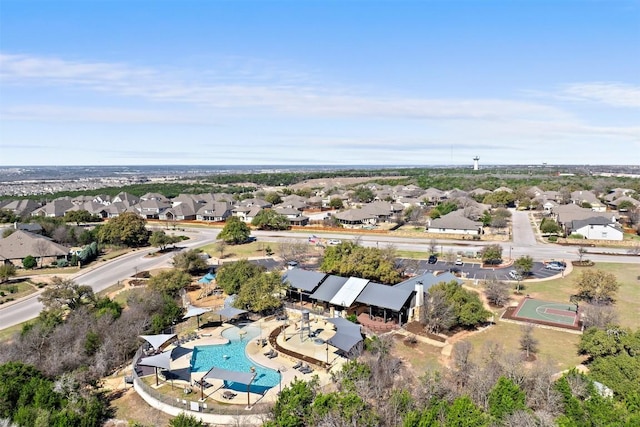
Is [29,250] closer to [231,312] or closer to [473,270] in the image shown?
[231,312]

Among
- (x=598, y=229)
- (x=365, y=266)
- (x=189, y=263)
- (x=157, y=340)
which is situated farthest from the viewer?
(x=598, y=229)

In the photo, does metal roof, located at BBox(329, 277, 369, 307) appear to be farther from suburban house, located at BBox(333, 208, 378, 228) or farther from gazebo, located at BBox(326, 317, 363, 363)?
suburban house, located at BBox(333, 208, 378, 228)

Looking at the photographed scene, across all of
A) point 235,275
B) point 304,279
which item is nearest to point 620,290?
point 304,279

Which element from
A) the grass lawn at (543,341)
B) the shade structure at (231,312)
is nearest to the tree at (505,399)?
the grass lawn at (543,341)

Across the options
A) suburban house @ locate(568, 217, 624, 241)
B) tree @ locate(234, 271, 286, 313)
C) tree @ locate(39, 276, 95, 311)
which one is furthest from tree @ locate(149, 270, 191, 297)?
suburban house @ locate(568, 217, 624, 241)

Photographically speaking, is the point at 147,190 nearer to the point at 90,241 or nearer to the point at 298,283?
the point at 90,241

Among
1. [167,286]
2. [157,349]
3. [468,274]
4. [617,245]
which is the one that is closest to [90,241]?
[167,286]

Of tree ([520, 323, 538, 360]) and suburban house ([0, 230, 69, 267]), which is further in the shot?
suburban house ([0, 230, 69, 267])
